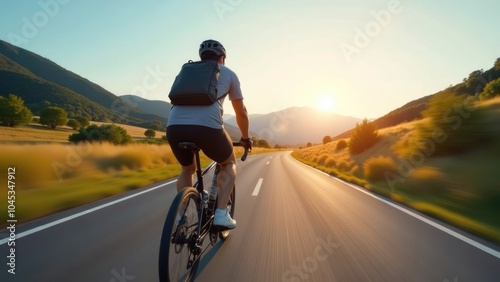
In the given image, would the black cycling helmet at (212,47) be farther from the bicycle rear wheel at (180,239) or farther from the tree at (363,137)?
the tree at (363,137)

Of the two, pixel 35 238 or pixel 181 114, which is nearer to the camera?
pixel 181 114

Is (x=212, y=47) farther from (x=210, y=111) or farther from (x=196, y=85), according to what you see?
(x=210, y=111)

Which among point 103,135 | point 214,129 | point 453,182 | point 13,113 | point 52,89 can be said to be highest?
point 52,89

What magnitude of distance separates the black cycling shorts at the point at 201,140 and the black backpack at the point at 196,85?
9.7 inches

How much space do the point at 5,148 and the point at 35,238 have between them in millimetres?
6001

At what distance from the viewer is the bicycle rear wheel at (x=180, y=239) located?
1980 mm

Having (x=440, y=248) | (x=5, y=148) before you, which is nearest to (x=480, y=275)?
(x=440, y=248)

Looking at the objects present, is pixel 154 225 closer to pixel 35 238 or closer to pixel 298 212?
pixel 35 238

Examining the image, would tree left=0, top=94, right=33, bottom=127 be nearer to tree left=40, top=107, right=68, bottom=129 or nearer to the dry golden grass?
tree left=40, top=107, right=68, bottom=129

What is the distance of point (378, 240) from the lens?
376cm

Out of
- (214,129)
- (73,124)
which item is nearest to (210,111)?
(214,129)

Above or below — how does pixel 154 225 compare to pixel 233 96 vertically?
below

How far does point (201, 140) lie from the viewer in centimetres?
247

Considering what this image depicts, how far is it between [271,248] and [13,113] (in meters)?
58.1
